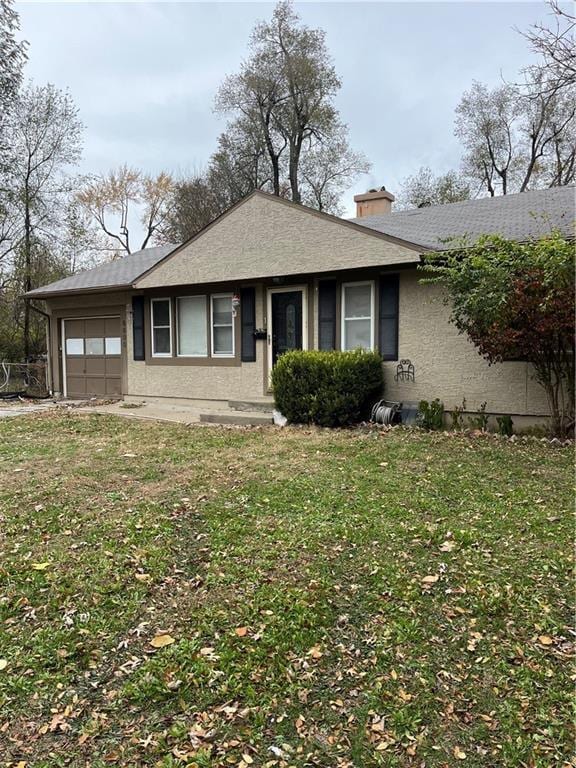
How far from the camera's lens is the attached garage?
40.8ft

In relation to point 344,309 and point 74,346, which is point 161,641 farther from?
point 74,346

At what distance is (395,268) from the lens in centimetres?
870

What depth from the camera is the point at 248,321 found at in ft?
33.8

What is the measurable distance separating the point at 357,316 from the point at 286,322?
4.74 feet

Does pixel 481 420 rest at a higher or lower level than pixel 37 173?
lower

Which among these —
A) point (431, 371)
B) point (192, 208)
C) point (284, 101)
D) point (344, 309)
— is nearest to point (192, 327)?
point (344, 309)

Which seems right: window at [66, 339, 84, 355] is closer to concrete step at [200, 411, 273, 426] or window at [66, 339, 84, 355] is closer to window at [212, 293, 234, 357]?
window at [212, 293, 234, 357]

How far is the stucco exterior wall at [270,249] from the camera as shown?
859 cm

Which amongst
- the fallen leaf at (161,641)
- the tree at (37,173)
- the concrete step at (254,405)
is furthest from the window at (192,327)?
the tree at (37,173)

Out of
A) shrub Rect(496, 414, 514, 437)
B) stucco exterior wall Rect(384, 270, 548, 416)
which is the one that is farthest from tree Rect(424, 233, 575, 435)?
shrub Rect(496, 414, 514, 437)

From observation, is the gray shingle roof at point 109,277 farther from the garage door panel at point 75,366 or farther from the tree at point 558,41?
the tree at point 558,41

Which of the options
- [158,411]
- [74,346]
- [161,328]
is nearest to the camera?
[158,411]

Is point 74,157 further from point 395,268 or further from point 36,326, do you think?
point 395,268

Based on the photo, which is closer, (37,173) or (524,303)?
(524,303)
